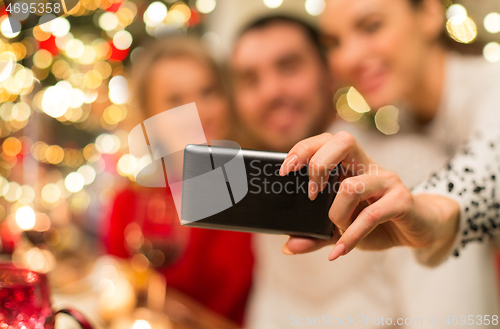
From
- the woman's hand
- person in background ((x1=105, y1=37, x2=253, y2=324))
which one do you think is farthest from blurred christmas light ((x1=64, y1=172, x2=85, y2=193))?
the woman's hand

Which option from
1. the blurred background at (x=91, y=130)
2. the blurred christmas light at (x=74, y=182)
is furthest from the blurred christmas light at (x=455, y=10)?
the blurred christmas light at (x=74, y=182)

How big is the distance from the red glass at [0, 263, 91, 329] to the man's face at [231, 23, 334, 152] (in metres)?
0.42

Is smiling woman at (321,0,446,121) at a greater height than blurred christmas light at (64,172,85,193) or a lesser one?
greater

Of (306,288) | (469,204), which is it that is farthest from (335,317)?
(469,204)

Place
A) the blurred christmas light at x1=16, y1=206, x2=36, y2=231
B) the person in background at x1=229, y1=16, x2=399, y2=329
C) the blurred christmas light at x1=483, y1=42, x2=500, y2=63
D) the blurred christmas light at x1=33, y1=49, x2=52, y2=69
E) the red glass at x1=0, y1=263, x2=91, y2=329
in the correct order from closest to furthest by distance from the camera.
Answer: the red glass at x1=0, y1=263, x2=91, y2=329, the blurred christmas light at x1=483, y1=42, x2=500, y2=63, the person in background at x1=229, y1=16, x2=399, y2=329, the blurred christmas light at x1=16, y1=206, x2=36, y2=231, the blurred christmas light at x1=33, y1=49, x2=52, y2=69

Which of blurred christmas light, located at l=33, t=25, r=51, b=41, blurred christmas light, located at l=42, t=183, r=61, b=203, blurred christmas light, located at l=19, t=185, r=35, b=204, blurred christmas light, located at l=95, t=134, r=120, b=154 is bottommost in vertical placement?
blurred christmas light, located at l=42, t=183, r=61, b=203

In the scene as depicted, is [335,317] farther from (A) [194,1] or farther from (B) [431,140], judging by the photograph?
(A) [194,1]

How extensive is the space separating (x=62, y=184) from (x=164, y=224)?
0.72 metres

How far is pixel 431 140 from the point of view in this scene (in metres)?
0.45

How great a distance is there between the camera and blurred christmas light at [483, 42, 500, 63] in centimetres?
42

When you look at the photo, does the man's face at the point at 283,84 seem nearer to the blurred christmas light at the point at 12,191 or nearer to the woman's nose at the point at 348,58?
the woman's nose at the point at 348,58

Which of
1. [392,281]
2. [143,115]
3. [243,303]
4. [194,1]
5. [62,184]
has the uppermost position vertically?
[194,1]

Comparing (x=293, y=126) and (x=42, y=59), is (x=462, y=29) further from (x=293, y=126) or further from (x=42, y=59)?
(x=42, y=59)

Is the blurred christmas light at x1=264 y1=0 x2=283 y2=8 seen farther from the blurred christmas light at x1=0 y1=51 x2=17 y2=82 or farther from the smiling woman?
the blurred christmas light at x1=0 y1=51 x2=17 y2=82
